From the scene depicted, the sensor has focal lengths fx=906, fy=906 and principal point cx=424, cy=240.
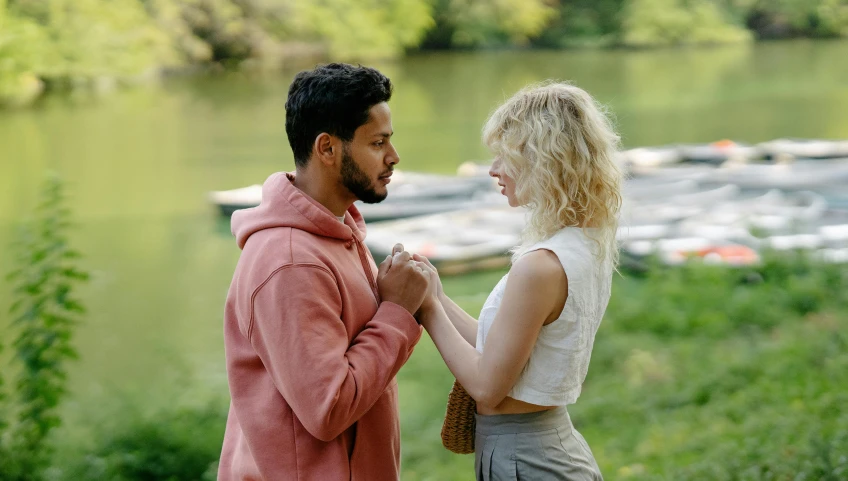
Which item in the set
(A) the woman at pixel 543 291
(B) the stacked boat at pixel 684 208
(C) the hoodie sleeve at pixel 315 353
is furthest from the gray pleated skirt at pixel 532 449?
(B) the stacked boat at pixel 684 208

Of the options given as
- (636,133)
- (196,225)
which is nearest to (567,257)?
(196,225)

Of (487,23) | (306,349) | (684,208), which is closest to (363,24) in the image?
(487,23)

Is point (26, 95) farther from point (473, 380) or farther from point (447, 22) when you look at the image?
point (473, 380)

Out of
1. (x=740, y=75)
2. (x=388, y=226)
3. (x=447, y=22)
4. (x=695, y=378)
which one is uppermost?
(x=447, y=22)

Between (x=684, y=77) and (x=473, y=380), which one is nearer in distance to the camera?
(x=473, y=380)

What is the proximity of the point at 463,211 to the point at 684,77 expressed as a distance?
8929mm

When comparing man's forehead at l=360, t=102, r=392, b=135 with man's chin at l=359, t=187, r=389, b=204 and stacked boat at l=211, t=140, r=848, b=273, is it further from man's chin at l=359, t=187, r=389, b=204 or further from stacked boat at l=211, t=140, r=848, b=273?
stacked boat at l=211, t=140, r=848, b=273

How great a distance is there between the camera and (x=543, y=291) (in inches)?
58.6

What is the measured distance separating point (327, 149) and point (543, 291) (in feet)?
1.40

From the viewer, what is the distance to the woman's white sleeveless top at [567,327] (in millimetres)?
1514

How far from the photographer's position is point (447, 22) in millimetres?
17109

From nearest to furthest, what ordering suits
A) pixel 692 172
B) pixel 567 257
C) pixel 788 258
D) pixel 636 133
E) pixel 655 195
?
pixel 567 257 < pixel 788 258 < pixel 655 195 < pixel 692 172 < pixel 636 133

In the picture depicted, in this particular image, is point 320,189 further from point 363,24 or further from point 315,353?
point 363,24

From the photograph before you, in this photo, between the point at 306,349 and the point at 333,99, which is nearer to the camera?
the point at 306,349
